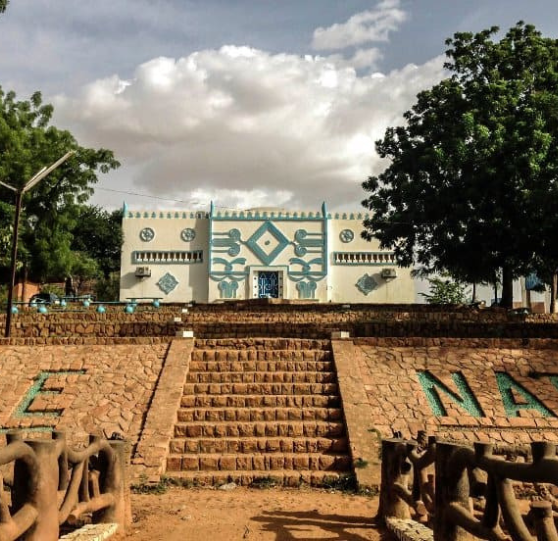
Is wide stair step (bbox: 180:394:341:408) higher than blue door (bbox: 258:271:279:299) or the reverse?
the reverse

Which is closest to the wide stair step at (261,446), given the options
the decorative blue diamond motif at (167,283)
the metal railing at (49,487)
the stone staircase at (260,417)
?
the stone staircase at (260,417)

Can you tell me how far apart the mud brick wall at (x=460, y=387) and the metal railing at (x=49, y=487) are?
148 inches

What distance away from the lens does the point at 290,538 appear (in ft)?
15.5

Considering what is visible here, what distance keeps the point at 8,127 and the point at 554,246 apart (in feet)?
55.8

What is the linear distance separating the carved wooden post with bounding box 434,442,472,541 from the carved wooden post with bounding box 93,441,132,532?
2461 mm

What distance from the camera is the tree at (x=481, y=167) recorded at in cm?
1429

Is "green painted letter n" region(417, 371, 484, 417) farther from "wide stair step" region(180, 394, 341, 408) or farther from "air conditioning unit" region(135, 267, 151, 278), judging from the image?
"air conditioning unit" region(135, 267, 151, 278)

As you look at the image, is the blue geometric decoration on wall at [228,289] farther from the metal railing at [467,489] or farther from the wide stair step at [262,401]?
the metal railing at [467,489]

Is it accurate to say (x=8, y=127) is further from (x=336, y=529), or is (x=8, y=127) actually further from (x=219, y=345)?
(x=336, y=529)

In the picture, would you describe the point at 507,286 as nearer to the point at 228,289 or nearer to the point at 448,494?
the point at 228,289

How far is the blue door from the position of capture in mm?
25516

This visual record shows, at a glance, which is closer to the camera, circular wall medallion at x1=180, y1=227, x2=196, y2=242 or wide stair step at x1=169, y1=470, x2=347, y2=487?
wide stair step at x1=169, y1=470, x2=347, y2=487

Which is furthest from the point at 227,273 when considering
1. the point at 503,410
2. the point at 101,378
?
the point at 503,410

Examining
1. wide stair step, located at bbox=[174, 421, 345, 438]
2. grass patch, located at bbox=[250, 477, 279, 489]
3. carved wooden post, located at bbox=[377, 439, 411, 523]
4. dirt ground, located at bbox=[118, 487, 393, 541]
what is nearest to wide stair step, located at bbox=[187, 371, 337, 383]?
wide stair step, located at bbox=[174, 421, 345, 438]
